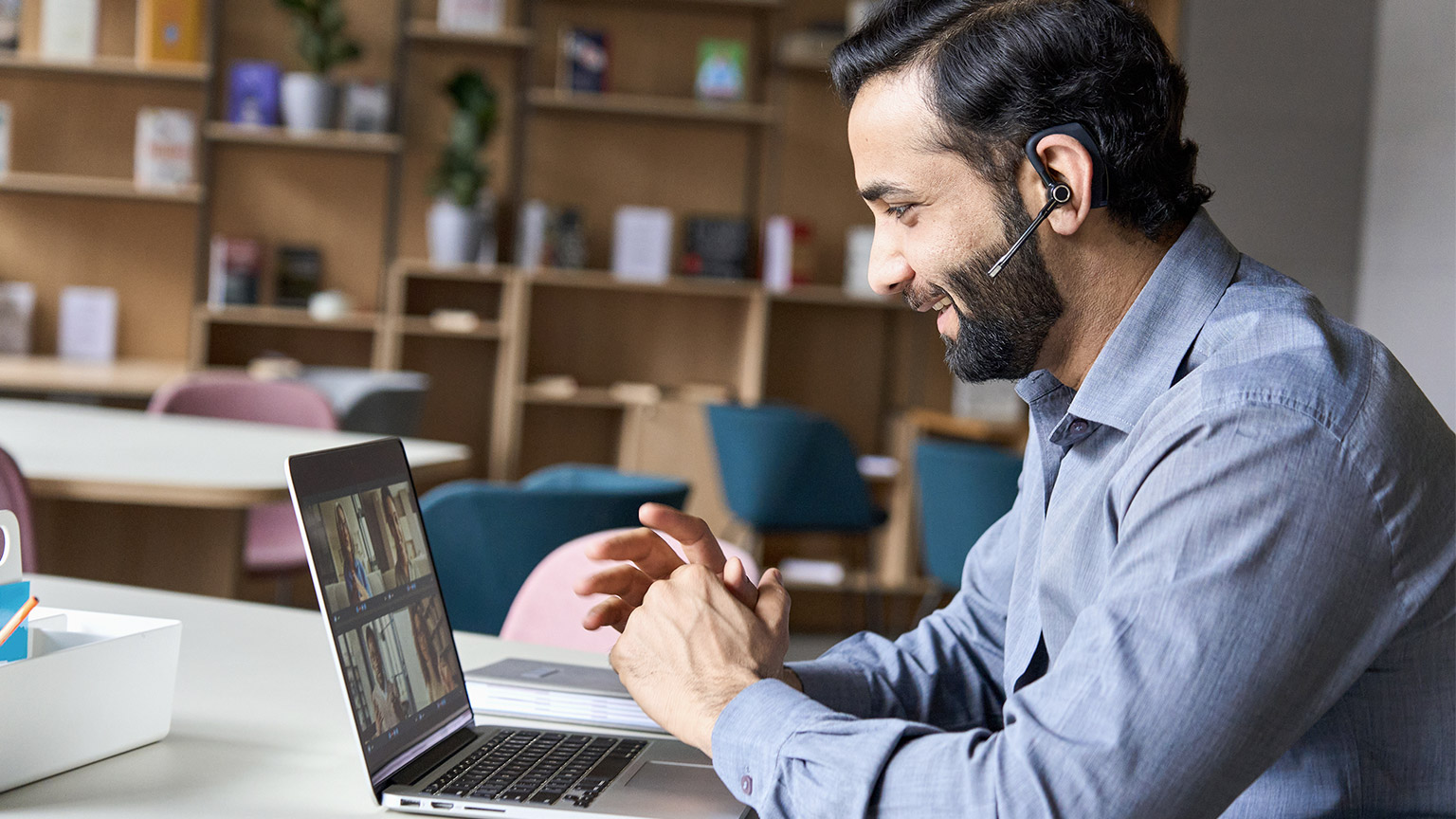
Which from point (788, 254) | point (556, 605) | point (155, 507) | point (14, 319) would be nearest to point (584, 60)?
point (788, 254)

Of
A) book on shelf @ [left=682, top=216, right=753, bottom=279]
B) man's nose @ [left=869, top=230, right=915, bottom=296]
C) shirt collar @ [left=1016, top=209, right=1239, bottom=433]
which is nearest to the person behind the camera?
shirt collar @ [left=1016, top=209, right=1239, bottom=433]

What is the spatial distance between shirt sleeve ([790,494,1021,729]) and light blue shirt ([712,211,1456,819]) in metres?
0.27

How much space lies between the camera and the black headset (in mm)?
1066

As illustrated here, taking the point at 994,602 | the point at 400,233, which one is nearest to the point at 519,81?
the point at 400,233

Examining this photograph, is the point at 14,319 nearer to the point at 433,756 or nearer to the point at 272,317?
the point at 272,317

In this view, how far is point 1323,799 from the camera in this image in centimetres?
90

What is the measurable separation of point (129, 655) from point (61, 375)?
12.8ft

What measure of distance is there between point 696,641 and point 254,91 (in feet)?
16.1

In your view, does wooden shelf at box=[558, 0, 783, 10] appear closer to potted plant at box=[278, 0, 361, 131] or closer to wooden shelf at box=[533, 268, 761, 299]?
potted plant at box=[278, 0, 361, 131]

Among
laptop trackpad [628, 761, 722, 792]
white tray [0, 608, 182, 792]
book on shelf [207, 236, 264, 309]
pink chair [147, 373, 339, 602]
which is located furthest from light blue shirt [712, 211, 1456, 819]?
book on shelf [207, 236, 264, 309]

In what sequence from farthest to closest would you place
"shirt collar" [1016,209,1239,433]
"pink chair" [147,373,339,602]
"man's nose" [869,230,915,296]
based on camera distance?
"pink chair" [147,373,339,602]
"man's nose" [869,230,915,296]
"shirt collar" [1016,209,1239,433]

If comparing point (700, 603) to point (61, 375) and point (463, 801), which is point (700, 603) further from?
point (61, 375)

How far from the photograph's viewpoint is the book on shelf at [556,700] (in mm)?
1213

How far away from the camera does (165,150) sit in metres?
5.31
